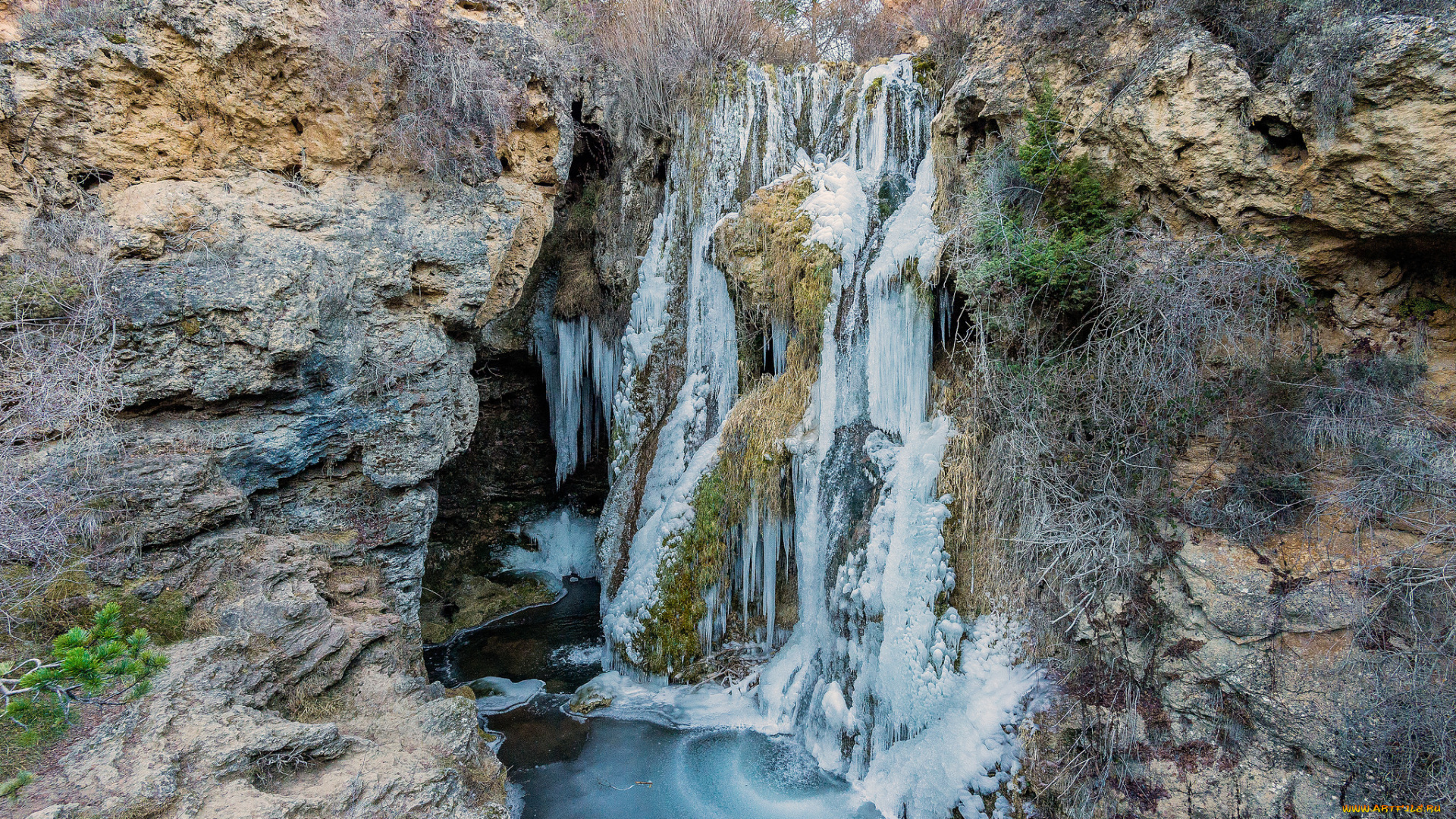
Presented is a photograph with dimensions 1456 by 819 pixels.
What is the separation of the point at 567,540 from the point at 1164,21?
9.03 m

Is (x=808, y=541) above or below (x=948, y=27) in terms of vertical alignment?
below

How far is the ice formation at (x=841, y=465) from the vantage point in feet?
15.4

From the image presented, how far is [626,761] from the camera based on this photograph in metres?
5.67

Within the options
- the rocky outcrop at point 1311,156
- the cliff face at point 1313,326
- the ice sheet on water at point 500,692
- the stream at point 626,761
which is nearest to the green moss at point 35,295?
the ice sheet on water at point 500,692

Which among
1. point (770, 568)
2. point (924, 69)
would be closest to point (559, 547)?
point (770, 568)

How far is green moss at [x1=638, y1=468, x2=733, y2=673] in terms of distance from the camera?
6594 millimetres

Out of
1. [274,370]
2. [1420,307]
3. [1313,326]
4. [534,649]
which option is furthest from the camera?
[534,649]

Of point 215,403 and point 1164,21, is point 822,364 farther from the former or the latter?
point 215,403

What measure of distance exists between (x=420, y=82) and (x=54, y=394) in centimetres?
362

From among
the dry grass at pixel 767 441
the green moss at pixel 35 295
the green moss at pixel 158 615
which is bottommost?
the green moss at pixel 158 615

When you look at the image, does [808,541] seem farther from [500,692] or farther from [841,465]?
[500,692]

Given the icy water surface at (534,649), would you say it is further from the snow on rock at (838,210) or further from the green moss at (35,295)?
the snow on rock at (838,210)

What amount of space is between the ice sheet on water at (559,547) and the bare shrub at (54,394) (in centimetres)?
590

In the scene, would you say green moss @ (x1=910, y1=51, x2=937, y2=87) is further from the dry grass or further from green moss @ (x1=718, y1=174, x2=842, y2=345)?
the dry grass
